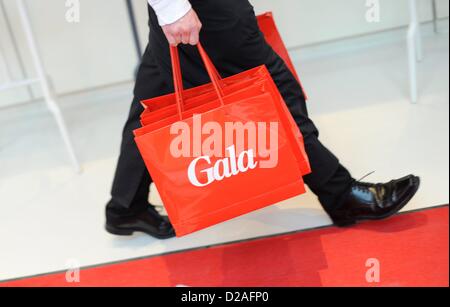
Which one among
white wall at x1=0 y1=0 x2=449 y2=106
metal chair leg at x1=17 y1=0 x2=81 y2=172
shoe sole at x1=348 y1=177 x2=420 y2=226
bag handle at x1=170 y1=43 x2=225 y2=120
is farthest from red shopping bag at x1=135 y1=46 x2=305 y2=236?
white wall at x1=0 y1=0 x2=449 y2=106

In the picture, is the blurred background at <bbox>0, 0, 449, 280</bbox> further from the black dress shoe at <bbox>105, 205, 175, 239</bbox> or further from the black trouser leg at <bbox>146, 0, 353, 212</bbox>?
the black trouser leg at <bbox>146, 0, 353, 212</bbox>

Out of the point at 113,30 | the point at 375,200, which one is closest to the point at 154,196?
the point at 375,200

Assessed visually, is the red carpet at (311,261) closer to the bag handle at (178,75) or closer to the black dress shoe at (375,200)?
the black dress shoe at (375,200)

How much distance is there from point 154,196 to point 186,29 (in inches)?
32.1

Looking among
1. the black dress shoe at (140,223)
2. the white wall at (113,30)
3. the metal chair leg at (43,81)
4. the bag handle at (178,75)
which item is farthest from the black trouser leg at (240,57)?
the white wall at (113,30)

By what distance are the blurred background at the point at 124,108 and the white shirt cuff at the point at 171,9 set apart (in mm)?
663

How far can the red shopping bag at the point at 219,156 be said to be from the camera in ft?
3.55

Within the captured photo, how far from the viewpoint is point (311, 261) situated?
1.38 metres

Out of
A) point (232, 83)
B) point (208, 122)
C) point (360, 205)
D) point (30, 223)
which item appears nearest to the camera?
point (208, 122)

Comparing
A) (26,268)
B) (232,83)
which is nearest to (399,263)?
(232,83)

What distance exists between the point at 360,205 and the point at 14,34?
1.56 m

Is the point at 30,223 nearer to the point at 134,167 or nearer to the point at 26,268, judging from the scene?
the point at 26,268

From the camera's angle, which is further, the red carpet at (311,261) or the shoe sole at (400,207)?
the shoe sole at (400,207)
